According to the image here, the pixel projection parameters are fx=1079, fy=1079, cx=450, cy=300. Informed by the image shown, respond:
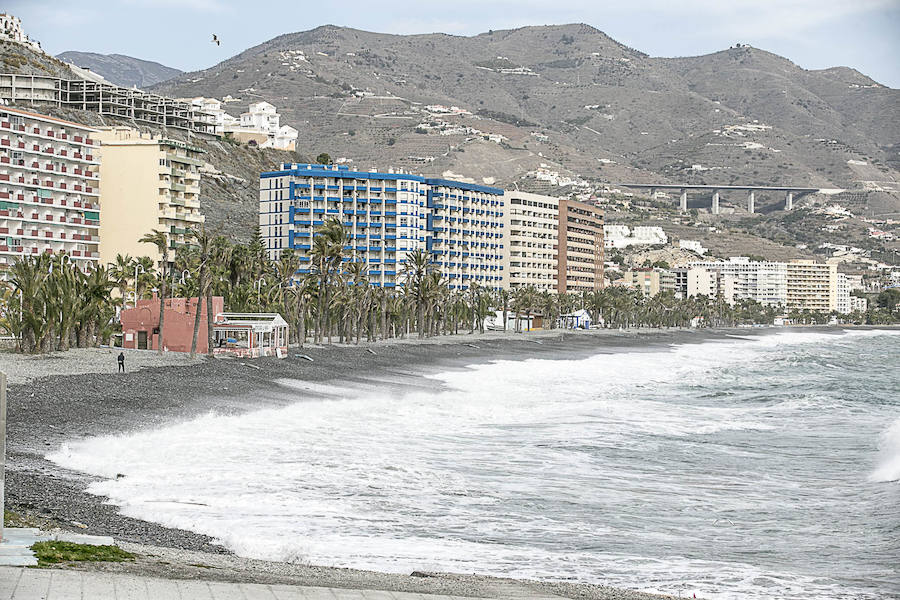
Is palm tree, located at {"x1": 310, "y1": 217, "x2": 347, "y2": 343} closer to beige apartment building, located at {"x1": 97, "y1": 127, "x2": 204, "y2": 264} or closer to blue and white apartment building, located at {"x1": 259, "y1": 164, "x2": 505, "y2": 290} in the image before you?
beige apartment building, located at {"x1": 97, "y1": 127, "x2": 204, "y2": 264}

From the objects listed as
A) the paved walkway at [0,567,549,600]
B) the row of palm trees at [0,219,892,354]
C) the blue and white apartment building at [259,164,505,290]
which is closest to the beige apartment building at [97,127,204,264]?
the row of palm trees at [0,219,892,354]

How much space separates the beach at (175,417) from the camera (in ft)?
47.1

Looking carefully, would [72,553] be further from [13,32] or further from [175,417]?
[13,32]

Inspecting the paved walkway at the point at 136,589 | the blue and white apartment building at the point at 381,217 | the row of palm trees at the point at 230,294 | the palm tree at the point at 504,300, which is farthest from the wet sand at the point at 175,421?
the palm tree at the point at 504,300

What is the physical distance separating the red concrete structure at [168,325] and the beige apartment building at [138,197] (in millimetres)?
37415

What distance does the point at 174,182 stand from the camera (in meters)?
115

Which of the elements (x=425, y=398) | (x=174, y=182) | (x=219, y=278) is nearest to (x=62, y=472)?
(x=425, y=398)

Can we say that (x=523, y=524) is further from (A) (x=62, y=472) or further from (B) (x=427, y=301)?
(B) (x=427, y=301)

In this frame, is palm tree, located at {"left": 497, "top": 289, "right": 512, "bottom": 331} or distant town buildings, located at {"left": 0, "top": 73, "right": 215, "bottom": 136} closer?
distant town buildings, located at {"left": 0, "top": 73, "right": 215, "bottom": 136}

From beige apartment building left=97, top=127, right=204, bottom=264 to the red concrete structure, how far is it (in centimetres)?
3741

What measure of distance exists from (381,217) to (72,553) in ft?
526

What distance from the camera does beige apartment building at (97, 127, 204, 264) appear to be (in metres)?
110

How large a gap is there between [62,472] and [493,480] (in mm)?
9668

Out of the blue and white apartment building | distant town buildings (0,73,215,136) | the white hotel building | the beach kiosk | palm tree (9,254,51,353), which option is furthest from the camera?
the blue and white apartment building
